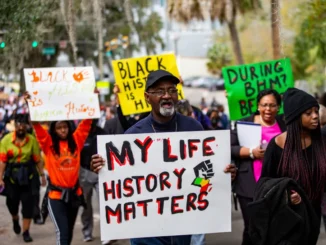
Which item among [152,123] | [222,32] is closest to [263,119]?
[152,123]

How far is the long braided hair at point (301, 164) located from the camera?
5055 mm

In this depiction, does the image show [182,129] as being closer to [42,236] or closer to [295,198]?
[295,198]

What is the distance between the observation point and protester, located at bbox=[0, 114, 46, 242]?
9.29 metres

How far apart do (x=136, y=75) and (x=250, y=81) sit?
1323 millimetres

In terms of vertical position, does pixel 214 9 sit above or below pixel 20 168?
above

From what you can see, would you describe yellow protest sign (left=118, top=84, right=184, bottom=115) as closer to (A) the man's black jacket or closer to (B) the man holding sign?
(B) the man holding sign

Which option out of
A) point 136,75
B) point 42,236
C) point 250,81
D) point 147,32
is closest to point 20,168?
point 42,236

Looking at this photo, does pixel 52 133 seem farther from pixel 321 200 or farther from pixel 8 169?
pixel 321 200

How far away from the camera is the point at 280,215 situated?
4.79 meters

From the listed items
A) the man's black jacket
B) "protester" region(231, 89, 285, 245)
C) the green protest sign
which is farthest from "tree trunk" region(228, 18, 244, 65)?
the man's black jacket

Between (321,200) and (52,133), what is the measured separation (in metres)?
3.46

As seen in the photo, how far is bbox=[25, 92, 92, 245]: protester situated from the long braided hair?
3.04 metres

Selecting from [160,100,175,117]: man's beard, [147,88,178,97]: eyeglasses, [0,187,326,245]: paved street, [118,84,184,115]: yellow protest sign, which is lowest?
[0,187,326,245]: paved street

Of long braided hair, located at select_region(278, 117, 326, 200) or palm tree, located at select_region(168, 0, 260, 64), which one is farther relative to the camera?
palm tree, located at select_region(168, 0, 260, 64)
